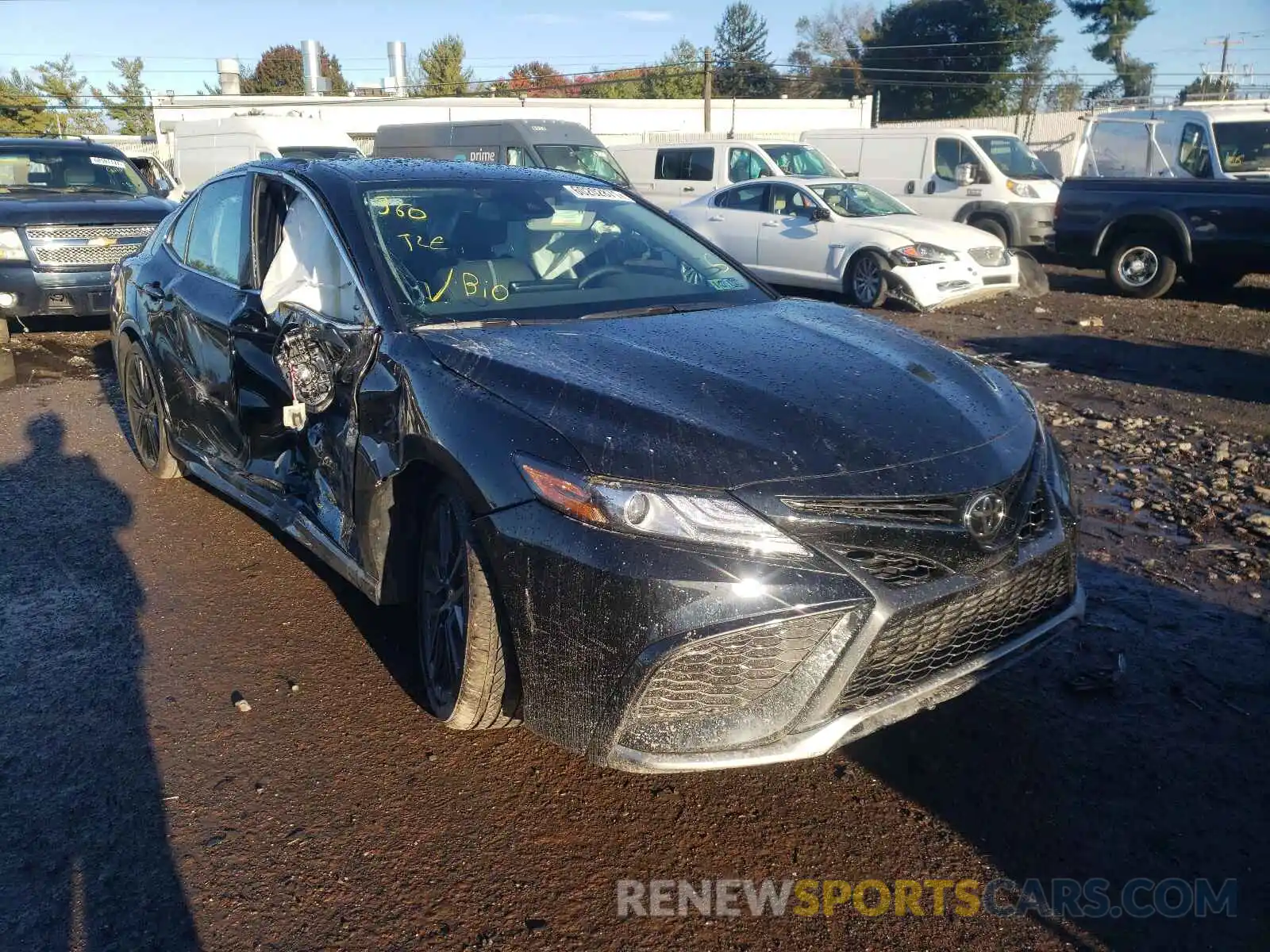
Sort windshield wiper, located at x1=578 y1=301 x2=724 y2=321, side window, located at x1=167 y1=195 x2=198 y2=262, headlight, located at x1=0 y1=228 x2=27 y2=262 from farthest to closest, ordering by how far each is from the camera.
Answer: headlight, located at x1=0 y1=228 x2=27 y2=262 < side window, located at x1=167 y1=195 x2=198 y2=262 < windshield wiper, located at x1=578 y1=301 x2=724 y2=321

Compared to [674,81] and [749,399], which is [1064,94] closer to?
[674,81]

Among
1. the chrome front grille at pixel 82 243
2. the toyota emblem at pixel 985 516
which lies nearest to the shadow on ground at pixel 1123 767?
the toyota emblem at pixel 985 516

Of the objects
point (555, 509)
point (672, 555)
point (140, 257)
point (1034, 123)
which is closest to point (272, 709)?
point (555, 509)

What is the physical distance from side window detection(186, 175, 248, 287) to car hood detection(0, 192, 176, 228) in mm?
5432

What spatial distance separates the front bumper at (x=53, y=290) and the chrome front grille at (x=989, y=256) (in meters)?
8.64

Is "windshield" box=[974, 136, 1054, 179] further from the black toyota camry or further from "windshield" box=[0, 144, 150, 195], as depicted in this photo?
the black toyota camry

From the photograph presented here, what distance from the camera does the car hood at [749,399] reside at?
8.54 feet

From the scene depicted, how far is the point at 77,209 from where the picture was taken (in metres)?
9.70

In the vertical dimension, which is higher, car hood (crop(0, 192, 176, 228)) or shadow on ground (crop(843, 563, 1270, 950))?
car hood (crop(0, 192, 176, 228))

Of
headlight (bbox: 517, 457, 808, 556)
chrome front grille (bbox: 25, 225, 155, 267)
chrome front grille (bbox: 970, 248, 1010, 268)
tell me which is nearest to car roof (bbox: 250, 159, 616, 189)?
headlight (bbox: 517, 457, 808, 556)

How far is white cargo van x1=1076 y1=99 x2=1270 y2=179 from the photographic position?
41.4ft

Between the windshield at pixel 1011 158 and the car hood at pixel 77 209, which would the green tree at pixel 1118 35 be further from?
the car hood at pixel 77 209

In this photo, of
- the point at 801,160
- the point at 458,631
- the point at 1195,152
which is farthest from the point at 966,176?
the point at 458,631

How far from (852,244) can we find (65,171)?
27.4ft
